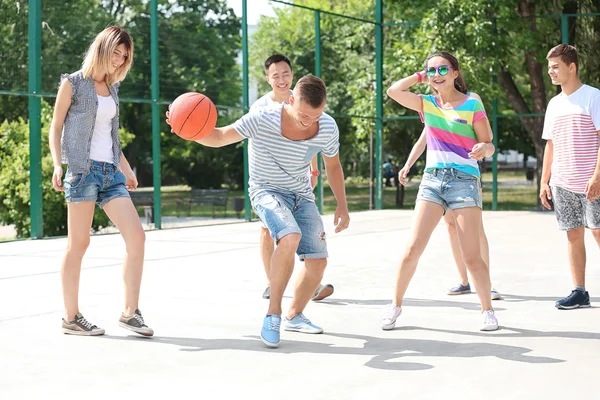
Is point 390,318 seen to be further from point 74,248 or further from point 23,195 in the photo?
point 23,195

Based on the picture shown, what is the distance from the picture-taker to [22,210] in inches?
591

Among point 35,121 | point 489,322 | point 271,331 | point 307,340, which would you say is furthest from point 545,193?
point 35,121

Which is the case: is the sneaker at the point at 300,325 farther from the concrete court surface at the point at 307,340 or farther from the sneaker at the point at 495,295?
the sneaker at the point at 495,295

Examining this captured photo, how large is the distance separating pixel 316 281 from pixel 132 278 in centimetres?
110

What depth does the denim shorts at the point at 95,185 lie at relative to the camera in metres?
5.82

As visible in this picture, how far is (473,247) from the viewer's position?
6.17 metres

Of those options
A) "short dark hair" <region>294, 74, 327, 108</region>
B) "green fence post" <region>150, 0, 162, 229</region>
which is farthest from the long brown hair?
"green fence post" <region>150, 0, 162, 229</region>

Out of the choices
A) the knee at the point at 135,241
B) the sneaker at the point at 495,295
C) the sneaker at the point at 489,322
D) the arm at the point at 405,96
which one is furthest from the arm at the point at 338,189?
the sneaker at the point at 495,295

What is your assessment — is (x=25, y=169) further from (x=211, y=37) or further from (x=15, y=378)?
(x=211, y=37)

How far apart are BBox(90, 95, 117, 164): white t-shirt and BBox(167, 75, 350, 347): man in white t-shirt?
1.86ft

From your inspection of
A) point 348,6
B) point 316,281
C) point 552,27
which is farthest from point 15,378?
point 348,6

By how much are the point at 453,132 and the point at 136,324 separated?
7.37ft

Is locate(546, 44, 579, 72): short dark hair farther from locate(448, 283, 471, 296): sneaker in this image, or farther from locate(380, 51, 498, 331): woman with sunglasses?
locate(448, 283, 471, 296): sneaker

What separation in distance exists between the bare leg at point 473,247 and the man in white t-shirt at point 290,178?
738mm
